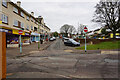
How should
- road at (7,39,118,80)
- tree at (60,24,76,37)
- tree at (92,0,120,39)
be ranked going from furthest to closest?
tree at (60,24,76,37) → tree at (92,0,120,39) → road at (7,39,118,80)

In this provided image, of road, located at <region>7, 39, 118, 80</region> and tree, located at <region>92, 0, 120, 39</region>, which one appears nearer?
road, located at <region>7, 39, 118, 80</region>

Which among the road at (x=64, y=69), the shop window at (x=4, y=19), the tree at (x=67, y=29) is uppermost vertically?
the tree at (x=67, y=29)

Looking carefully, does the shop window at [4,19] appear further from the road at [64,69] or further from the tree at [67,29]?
the tree at [67,29]

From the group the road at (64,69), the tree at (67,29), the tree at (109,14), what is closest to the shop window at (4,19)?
the road at (64,69)

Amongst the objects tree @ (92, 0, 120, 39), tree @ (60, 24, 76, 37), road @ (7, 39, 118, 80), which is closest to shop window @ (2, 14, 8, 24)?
road @ (7, 39, 118, 80)

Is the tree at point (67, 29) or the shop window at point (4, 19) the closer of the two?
the shop window at point (4, 19)

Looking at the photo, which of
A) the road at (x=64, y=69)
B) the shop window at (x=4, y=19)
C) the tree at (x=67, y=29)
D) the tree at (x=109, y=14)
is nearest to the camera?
the road at (x=64, y=69)

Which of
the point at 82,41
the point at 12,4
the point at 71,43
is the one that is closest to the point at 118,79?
the point at 71,43

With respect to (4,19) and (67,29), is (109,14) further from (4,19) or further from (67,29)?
(67,29)

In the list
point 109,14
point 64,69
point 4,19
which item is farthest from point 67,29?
point 64,69

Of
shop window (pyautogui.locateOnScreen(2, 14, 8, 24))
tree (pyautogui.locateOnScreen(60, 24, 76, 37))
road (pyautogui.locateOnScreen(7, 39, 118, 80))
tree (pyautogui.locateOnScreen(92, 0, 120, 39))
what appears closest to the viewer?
road (pyautogui.locateOnScreen(7, 39, 118, 80))

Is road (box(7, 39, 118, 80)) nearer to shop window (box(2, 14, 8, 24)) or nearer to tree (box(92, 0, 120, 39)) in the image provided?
shop window (box(2, 14, 8, 24))

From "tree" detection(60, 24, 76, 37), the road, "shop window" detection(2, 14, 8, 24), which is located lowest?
the road

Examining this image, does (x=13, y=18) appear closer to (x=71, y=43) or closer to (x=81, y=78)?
(x=71, y=43)
